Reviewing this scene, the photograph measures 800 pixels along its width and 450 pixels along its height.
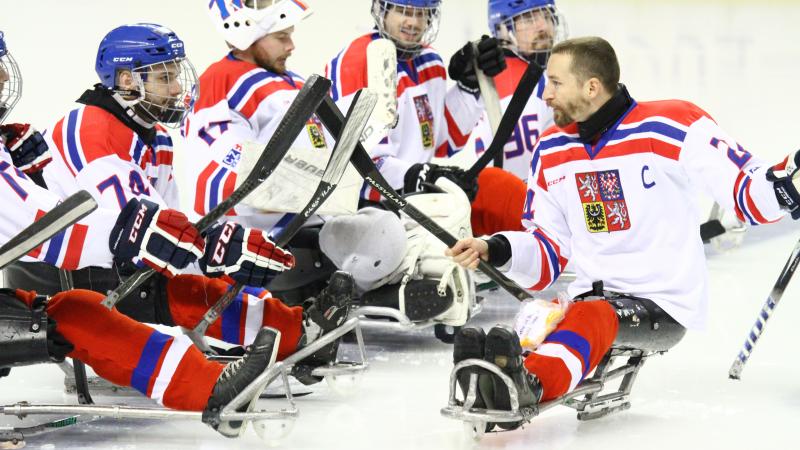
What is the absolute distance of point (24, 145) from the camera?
3111mm

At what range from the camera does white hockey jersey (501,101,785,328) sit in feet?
9.95

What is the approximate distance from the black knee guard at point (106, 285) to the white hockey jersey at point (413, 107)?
1085 mm

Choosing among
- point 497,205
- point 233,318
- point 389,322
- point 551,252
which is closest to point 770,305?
point 551,252

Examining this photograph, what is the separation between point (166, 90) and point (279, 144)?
538 millimetres

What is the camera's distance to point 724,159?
299 centimetres

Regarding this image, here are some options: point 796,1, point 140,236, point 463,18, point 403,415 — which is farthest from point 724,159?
point 796,1

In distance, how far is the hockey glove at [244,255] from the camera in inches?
118

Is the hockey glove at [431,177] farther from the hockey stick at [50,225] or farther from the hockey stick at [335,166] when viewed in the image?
the hockey stick at [50,225]

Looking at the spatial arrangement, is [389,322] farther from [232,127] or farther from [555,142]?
[555,142]

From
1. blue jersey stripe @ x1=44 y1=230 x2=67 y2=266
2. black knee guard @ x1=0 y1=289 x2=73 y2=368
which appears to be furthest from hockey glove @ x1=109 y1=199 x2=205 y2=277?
black knee guard @ x1=0 y1=289 x2=73 y2=368

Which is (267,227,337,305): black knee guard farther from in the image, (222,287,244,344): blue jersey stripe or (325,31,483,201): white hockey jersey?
(222,287,244,344): blue jersey stripe

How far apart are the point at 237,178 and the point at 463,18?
5139 millimetres

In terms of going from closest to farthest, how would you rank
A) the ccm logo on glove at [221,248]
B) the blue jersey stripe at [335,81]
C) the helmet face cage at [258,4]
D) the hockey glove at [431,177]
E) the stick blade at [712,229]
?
the ccm logo on glove at [221,248], the helmet face cage at [258,4], the hockey glove at [431,177], the blue jersey stripe at [335,81], the stick blade at [712,229]

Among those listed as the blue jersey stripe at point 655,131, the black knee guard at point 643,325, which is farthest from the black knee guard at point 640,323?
the blue jersey stripe at point 655,131
